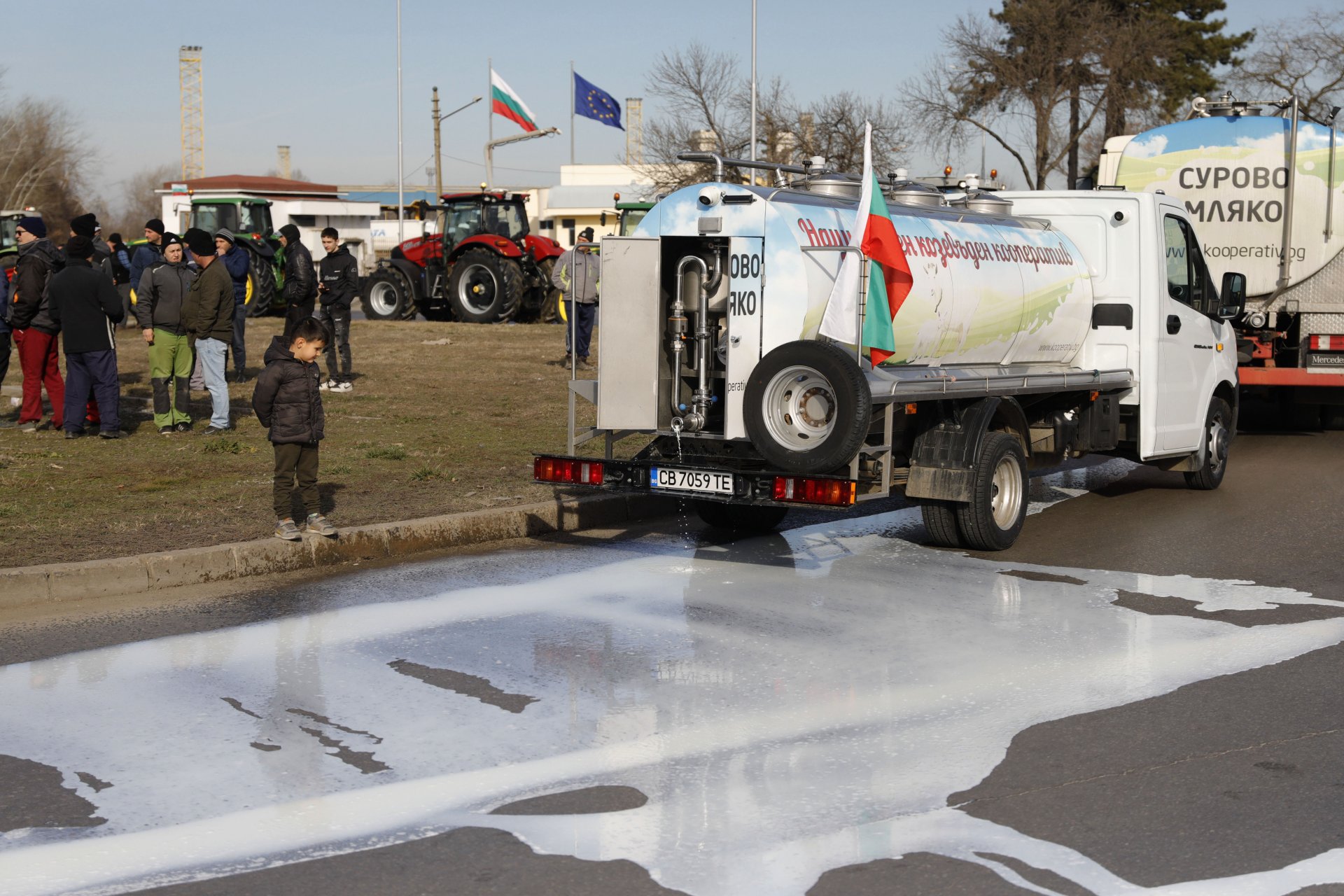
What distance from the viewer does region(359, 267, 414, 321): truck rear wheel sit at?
3022 centimetres

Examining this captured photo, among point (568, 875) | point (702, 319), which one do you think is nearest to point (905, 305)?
point (702, 319)

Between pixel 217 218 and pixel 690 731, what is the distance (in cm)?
2787

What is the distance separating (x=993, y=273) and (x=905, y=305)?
1360mm

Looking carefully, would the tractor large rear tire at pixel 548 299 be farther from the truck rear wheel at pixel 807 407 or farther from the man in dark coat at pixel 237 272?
the truck rear wheel at pixel 807 407

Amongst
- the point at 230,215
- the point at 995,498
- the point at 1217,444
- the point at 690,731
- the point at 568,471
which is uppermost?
the point at 230,215

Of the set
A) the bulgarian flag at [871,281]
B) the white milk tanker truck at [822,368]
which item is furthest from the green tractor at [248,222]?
the bulgarian flag at [871,281]

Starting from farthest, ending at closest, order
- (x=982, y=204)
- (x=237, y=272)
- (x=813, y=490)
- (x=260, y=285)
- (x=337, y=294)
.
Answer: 1. (x=260, y=285)
2. (x=337, y=294)
3. (x=237, y=272)
4. (x=982, y=204)
5. (x=813, y=490)

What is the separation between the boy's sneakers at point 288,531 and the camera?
28.3 feet

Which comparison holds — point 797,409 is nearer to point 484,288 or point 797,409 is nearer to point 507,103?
point 484,288

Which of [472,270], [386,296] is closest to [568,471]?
[472,270]

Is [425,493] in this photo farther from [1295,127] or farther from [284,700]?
[1295,127]

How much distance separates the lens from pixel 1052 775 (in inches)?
200

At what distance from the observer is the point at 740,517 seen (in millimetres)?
10195

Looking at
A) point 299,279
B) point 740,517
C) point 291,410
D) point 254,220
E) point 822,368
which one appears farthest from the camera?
point 254,220
